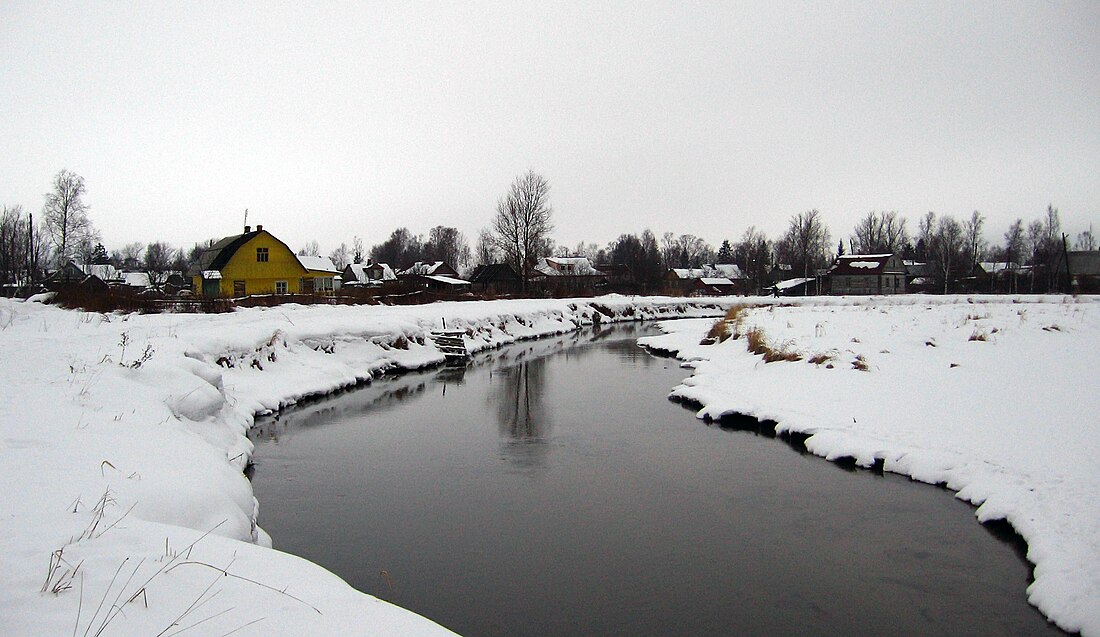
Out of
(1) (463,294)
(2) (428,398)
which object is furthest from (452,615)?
(1) (463,294)

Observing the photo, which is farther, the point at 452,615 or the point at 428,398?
the point at 428,398

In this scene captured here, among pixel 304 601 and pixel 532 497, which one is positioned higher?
pixel 304 601

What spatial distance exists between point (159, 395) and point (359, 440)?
323cm

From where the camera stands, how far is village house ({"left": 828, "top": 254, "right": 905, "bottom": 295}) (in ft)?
230

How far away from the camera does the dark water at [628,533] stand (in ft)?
17.4

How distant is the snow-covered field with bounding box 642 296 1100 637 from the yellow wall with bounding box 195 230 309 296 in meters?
42.2

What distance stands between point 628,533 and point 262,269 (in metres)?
50.0

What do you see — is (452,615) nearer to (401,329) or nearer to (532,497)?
Answer: (532,497)

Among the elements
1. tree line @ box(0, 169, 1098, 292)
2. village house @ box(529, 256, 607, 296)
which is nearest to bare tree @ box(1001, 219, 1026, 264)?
tree line @ box(0, 169, 1098, 292)

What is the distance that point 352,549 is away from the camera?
6410 mm

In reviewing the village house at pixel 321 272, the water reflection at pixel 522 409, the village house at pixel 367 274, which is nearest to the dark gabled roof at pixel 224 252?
the village house at pixel 321 272

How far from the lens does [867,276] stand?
70438mm

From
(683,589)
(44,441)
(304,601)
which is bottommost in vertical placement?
(683,589)

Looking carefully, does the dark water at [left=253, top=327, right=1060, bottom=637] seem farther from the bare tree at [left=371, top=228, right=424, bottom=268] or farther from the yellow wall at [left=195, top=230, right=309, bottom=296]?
the bare tree at [left=371, top=228, right=424, bottom=268]
